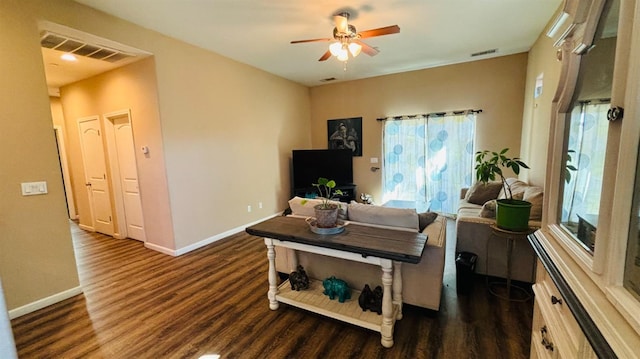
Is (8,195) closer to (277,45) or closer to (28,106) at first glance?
(28,106)

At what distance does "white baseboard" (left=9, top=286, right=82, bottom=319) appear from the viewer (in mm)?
2321

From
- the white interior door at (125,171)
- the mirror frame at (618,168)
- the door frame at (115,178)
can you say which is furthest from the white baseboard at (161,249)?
the mirror frame at (618,168)

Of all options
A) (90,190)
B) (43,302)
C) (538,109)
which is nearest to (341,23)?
(538,109)

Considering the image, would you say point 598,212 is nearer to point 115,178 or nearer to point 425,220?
point 425,220

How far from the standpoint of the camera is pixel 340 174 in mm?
5645

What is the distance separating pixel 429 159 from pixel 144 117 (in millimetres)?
4874

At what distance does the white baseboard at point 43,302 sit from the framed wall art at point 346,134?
4.88 meters

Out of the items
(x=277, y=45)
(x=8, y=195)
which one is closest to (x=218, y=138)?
(x=277, y=45)

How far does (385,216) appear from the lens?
222cm

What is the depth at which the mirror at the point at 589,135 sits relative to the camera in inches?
31.5

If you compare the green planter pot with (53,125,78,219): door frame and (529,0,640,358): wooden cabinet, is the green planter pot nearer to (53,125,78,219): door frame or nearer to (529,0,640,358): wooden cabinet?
(529,0,640,358): wooden cabinet

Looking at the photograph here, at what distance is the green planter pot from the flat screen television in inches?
140

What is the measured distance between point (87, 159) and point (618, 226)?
6.33 m

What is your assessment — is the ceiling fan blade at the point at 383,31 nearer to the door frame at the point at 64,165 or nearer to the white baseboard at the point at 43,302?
the white baseboard at the point at 43,302
